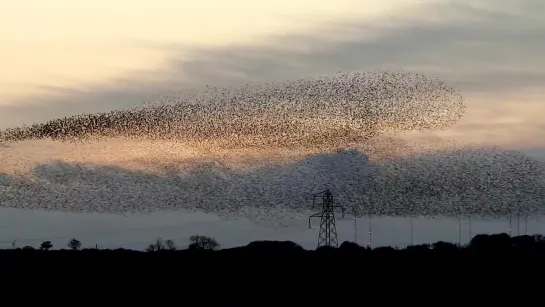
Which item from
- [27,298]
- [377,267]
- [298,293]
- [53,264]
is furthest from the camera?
[53,264]

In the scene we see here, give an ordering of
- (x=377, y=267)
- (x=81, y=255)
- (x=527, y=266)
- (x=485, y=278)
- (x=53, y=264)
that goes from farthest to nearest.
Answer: (x=81, y=255) < (x=53, y=264) < (x=377, y=267) < (x=527, y=266) < (x=485, y=278)

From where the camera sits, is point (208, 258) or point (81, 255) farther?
point (81, 255)

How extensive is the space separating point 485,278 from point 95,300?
44.2 meters

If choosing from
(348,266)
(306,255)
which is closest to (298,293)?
(348,266)

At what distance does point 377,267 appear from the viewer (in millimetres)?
126625

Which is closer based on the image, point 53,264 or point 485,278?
point 485,278

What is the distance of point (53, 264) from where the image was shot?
467 ft

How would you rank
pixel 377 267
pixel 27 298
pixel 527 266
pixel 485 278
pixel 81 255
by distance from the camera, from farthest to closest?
pixel 81 255 → pixel 377 267 → pixel 527 266 → pixel 485 278 → pixel 27 298

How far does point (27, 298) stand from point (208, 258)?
60.6 meters

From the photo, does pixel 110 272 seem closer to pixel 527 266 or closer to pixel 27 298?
pixel 27 298

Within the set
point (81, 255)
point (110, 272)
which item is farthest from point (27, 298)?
point (81, 255)

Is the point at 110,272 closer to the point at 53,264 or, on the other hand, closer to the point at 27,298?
the point at 53,264

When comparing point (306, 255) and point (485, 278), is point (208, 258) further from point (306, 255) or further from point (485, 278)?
point (485, 278)

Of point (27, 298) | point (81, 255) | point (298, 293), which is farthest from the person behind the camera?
point (81, 255)
